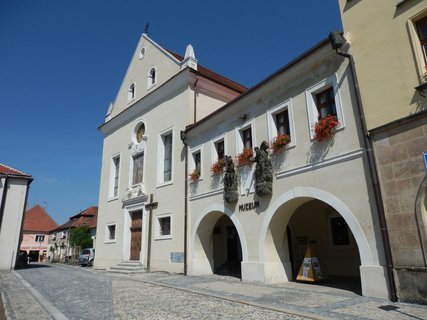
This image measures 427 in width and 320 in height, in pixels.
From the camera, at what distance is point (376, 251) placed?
7984 mm

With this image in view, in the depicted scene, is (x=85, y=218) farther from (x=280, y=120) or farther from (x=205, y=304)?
(x=205, y=304)

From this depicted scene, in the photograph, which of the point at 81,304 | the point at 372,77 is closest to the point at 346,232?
the point at 372,77

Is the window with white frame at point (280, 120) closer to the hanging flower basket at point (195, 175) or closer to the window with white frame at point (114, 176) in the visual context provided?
the hanging flower basket at point (195, 175)

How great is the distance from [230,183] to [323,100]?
4488 mm

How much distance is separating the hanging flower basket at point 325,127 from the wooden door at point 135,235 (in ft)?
39.9

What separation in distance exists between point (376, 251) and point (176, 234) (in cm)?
954

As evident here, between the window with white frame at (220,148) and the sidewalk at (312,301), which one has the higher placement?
the window with white frame at (220,148)

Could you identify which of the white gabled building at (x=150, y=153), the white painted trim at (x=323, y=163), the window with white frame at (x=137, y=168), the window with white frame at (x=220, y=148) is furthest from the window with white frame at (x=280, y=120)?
the window with white frame at (x=137, y=168)

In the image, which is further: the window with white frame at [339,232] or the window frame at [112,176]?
the window frame at [112,176]

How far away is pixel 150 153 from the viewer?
1902 cm

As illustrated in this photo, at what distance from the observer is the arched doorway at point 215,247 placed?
14523 mm

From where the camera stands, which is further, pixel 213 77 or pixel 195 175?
pixel 213 77

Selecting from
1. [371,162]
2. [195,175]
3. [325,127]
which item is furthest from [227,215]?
[371,162]

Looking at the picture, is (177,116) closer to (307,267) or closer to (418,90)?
(307,267)
